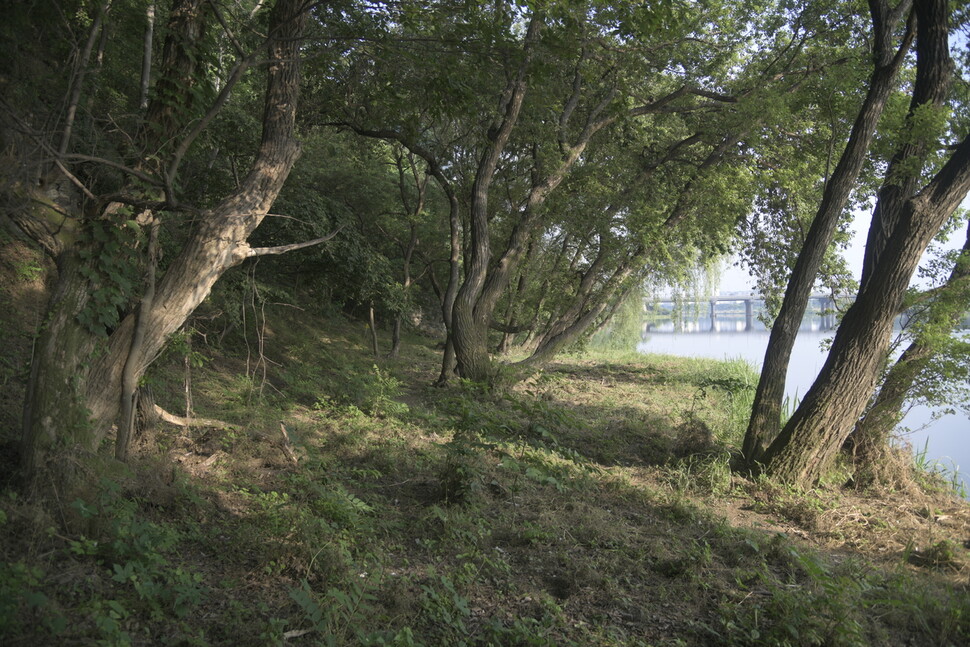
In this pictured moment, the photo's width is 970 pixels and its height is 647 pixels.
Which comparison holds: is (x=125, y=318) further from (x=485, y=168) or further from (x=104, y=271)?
(x=485, y=168)

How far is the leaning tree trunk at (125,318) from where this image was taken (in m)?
3.92

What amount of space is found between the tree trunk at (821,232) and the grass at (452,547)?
58cm

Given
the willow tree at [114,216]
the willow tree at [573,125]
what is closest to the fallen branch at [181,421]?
the willow tree at [114,216]

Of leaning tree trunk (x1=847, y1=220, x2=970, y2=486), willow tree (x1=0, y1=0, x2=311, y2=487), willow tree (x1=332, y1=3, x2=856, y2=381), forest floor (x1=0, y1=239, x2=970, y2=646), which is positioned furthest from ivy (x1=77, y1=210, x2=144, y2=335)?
leaning tree trunk (x1=847, y1=220, x2=970, y2=486)

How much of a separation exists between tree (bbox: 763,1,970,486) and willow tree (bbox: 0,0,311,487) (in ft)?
16.5

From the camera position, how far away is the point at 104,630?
102 inches

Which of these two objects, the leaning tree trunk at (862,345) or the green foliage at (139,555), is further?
the leaning tree trunk at (862,345)

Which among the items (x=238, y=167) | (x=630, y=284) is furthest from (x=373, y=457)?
(x=630, y=284)

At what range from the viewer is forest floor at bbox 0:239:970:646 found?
124 inches

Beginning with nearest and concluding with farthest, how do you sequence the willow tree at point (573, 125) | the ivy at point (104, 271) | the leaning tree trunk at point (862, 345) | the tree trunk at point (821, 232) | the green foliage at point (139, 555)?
the green foliage at point (139, 555) → the ivy at point (104, 271) → the leaning tree trunk at point (862, 345) → the tree trunk at point (821, 232) → the willow tree at point (573, 125)

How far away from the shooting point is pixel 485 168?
979 centimetres

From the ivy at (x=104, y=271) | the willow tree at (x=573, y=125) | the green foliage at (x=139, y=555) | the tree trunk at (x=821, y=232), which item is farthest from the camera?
the willow tree at (x=573, y=125)

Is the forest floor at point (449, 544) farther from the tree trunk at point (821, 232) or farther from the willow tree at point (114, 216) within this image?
the tree trunk at point (821, 232)

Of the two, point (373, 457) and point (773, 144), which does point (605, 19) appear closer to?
point (773, 144)
